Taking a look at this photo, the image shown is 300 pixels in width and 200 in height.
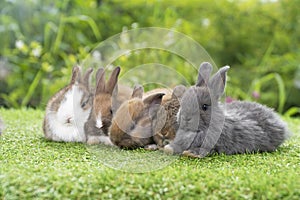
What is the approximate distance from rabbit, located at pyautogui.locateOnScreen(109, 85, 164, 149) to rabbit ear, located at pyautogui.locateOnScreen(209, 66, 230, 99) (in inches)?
15.2

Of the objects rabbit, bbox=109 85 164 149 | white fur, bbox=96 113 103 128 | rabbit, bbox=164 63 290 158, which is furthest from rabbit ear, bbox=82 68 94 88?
rabbit, bbox=164 63 290 158

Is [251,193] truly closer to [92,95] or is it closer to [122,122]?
[122,122]

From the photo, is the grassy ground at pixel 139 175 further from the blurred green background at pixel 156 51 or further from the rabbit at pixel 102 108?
the blurred green background at pixel 156 51

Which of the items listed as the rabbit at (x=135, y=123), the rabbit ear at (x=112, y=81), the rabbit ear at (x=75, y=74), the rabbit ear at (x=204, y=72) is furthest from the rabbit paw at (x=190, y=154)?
the rabbit ear at (x=75, y=74)

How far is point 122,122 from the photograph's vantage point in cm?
351

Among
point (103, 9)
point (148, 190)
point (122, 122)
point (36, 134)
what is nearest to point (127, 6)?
point (103, 9)

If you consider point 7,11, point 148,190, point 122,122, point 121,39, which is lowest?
point 148,190

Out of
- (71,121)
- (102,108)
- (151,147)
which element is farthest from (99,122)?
(151,147)

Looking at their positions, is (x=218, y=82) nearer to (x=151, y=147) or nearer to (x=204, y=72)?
(x=204, y=72)

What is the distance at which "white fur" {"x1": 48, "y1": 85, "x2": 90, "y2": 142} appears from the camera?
3.91 m

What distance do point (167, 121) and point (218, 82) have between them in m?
0.47

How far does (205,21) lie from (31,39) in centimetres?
285

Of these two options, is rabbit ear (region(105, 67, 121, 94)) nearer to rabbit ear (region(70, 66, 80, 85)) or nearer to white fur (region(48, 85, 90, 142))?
white fur (region(48, 85, 90, 142))

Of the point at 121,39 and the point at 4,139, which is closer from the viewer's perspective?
the point at 4,139
